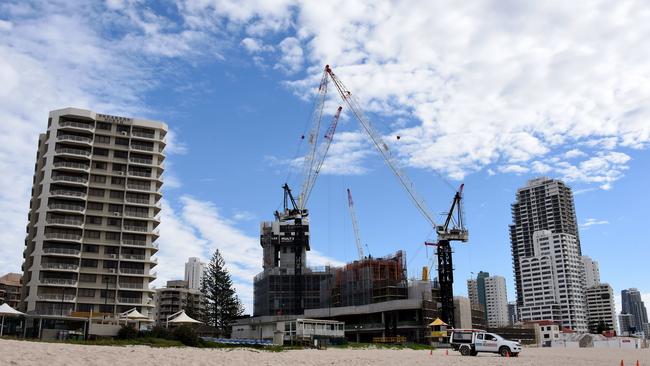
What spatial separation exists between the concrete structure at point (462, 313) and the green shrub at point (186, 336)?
10286 cm

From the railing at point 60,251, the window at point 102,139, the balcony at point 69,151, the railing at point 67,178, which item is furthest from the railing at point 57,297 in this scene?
the window at point 102,139

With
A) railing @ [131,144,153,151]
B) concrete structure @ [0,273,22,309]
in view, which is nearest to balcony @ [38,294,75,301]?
railing @ [131,144,153,151]

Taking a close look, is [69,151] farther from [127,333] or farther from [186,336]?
[186,336]

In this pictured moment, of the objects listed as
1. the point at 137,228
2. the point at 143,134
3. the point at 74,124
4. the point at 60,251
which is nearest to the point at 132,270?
the point at 137,228

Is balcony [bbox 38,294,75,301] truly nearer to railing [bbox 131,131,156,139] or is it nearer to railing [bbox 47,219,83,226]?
railing [bbox 47,219,83,226]

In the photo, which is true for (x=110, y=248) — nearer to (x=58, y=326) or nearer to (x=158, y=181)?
(x=158, y=181)

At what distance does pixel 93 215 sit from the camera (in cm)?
11006

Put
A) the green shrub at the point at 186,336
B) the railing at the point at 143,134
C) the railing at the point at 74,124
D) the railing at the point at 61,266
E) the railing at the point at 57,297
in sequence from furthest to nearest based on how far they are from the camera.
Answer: the railing at the point at 143,134, the railing at the point at 74,124, the railing at the point at 61,266, the railing at the point at 57,297, the green shrub at the point at 186,336

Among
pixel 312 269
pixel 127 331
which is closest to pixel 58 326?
pixel 127 331

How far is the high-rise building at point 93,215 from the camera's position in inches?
4085

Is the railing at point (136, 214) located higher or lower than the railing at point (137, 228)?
higher

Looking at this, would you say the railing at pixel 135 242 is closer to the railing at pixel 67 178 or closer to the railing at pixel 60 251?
the railing at pixel 60 251

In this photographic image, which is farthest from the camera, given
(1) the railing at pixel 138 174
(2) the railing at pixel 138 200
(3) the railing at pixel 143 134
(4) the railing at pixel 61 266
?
(3) the railing at pixel 143 134

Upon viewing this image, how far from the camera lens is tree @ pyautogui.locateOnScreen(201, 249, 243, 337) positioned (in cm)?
13475
